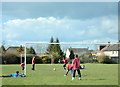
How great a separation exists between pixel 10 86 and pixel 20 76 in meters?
5.08

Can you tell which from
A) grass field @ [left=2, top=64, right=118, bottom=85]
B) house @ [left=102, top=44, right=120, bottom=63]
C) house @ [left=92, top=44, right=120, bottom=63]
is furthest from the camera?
house @ [left=102, top=44, right=120, bottom=63]

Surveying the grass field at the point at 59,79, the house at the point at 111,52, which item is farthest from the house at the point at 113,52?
the grass field at the point at 59,79

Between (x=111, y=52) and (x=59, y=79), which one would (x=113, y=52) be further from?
(x=59, y=79)

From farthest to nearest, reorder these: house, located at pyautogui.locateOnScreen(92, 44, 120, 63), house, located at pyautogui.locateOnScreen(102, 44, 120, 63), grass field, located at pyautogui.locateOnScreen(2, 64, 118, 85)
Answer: house, located at pyautogui.locateOnScreen(102, 44, 120, 63)
house, located at pyautogui.locateOnScreen(92, 44, 120, 63)
grass field, located at pyautogui.locateOnScreen(2, 64, 118, 85)

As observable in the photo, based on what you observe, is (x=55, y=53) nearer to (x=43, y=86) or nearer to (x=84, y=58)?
(x=84, y=58)

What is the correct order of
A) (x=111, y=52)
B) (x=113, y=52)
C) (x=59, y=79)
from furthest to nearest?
1. (x=113, y=52)
2. (x=111, y=52)
3. (x=59, y=79)

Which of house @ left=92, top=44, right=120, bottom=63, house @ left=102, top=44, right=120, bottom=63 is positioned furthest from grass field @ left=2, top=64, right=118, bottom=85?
house @ left=102, top=44, right=120, bottom=63

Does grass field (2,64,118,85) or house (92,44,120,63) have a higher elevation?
→ house (92,44,120,63)

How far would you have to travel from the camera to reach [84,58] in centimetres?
3478

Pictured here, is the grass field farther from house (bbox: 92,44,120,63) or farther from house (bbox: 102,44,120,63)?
house (bbox: 102,44,120,63)

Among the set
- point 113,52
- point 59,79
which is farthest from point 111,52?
point 59,79

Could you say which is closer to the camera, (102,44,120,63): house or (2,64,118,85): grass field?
(2,64,118,85): grass field

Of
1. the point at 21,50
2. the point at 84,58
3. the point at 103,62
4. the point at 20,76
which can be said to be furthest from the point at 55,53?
the point at 21,50

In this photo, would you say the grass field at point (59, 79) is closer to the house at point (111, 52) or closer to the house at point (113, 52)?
the house at point (111, 52)
